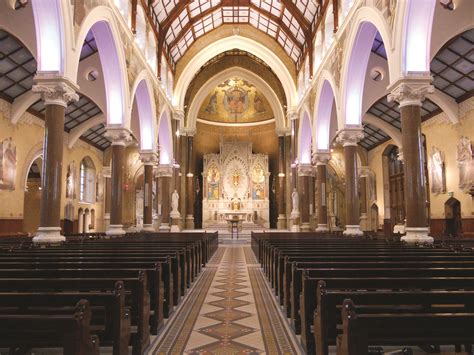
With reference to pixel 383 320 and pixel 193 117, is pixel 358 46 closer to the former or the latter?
pixel 383 320

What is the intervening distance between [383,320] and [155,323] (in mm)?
3510

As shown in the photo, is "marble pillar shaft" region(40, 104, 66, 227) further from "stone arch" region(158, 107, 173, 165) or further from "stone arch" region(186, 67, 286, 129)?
"stone arch" region(186, 67, 286, 129)

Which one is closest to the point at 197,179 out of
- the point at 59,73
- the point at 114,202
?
the point at 114,202

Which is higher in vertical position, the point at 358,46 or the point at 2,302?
the point at 358,46

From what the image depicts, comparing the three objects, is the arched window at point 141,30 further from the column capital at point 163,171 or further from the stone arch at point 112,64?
the column capital at point 163,171

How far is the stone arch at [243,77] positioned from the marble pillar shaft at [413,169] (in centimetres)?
2159

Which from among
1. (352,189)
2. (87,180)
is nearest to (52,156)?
(352,189)

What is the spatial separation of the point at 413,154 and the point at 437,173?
35.3 feet

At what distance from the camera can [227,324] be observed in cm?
564

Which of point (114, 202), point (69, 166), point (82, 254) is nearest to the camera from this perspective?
point (82, 254)

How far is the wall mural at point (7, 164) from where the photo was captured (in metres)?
17.6

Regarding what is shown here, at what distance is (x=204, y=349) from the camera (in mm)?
4555

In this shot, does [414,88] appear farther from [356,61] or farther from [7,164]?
[7,164]

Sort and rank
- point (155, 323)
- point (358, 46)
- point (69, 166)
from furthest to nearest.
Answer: point (69, 166), point (358, 46), point (155, 323)
